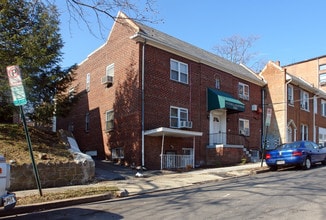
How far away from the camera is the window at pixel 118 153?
19453 millimetres

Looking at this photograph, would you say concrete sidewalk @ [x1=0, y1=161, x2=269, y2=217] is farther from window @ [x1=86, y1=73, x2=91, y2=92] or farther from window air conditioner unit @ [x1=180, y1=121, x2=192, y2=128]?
window @ [x1=86, y1=73, x2=91, y2=92]

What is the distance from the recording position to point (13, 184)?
11031 mm

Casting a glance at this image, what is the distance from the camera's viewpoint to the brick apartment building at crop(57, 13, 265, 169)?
1862 centimetres

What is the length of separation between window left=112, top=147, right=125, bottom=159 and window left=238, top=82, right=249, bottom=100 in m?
10.3

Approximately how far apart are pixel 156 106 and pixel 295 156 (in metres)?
7.31

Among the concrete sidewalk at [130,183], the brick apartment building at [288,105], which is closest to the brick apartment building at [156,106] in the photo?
the concrete sidewalk at [130,183]

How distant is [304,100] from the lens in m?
32.2

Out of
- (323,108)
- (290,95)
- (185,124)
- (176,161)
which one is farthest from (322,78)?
(176,161)

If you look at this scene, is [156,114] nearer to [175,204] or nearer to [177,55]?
[177,55]

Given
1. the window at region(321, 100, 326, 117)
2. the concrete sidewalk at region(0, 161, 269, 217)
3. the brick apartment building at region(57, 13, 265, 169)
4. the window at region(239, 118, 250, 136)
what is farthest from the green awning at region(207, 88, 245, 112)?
the window at region(321, 100, 326, 117)

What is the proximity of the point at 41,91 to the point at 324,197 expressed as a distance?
12799mm

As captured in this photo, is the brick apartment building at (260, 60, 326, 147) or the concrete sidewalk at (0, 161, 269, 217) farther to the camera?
the brick apartment building at (260, 60, 326, 147)

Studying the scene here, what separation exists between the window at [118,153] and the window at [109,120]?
1331 millimetres

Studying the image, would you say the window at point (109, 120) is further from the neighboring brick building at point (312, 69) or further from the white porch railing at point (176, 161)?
the neighboring brick building at point (312, 69)
